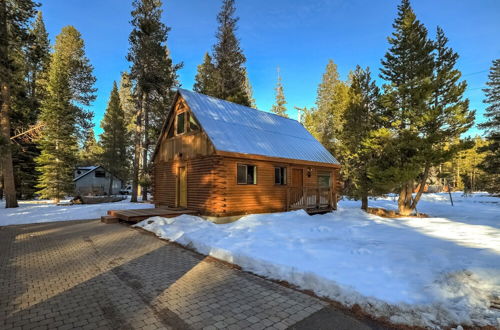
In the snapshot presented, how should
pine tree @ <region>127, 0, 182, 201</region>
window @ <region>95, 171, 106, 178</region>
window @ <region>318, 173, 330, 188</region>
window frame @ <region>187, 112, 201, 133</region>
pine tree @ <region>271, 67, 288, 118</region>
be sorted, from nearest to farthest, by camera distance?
window frame @ <region>187, 112, 201, 133</region>, window @ <region>318, 173, 330, 188</region>, pine tree @ <region>127, 0, 182, 201</region>, window @ <region>95, 171, 106, 178</region>, pine tree @ <region>271, 67, 288, 118</region>

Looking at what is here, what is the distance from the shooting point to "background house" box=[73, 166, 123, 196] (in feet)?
126

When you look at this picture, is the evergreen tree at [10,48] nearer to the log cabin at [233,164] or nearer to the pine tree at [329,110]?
the log cabin at [233,164]

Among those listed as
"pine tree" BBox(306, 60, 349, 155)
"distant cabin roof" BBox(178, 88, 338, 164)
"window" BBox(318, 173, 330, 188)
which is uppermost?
"pine tree" BBox(306, 60, 349, 155)

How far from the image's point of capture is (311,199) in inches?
580

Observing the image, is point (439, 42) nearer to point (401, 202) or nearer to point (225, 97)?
point (401, 202)

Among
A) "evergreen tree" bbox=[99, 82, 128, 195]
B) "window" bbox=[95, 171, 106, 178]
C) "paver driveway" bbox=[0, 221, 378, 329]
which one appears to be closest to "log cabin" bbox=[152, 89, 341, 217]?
"paver driveway" bbox=[0, 221, 378, 329]

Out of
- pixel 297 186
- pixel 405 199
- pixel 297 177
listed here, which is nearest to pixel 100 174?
pixel 297 177

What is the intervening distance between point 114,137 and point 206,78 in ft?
49.7

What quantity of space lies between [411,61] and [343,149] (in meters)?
7.03

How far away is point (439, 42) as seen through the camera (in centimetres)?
1658

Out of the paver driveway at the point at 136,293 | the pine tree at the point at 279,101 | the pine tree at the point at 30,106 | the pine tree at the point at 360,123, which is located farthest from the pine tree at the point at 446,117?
the pine tree at the point at 30,106

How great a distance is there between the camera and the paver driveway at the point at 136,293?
3.50m

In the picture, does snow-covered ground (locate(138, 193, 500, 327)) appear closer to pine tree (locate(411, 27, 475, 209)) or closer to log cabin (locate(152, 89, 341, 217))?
log cabin (locate(152, 89, 341, 217))

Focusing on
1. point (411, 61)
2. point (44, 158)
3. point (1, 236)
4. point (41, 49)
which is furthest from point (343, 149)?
point (44, 158)
